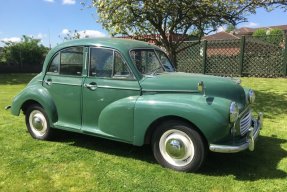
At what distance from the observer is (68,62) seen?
5.78 metres

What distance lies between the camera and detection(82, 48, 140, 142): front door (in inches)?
198

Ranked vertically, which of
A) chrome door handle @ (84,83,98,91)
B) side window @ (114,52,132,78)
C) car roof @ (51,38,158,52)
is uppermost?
car roof @ (51,38,158,52)

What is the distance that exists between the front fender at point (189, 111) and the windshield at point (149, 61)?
55 cm

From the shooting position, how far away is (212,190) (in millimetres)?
4203

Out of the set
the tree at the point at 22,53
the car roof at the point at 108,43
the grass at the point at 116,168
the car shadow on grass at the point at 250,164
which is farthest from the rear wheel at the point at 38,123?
the tree at the point at 22,53

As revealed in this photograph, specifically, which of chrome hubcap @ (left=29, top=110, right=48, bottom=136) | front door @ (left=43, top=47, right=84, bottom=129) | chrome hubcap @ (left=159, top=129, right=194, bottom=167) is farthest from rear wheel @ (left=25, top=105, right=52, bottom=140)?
chrome hubcap @ (left=159, top=129, right=194, bottom=167)

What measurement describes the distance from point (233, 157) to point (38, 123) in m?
3.29

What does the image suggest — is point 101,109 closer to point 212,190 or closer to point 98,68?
point 98,68

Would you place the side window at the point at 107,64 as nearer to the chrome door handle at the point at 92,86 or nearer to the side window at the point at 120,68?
the side window at the point at 120,68

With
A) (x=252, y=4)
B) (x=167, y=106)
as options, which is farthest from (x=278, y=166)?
(x=252, y=4)

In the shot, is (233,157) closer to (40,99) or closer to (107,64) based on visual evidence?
(107,64)

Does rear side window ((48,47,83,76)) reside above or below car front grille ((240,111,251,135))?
above

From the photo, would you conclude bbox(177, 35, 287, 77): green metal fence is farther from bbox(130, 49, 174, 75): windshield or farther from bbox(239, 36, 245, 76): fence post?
bbox(130, 49, 174, 75): windshield

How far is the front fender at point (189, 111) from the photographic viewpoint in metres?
4.39
